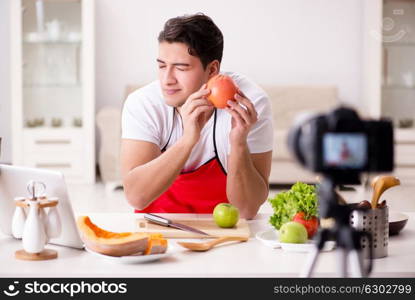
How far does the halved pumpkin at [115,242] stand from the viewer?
1601 mm

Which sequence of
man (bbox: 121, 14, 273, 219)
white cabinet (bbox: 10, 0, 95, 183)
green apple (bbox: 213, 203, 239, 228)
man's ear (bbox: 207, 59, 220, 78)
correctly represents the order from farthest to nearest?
1. white cabinet (bbox: 10, 0, 95, 183)
2. man's ear (bbox: 207, 59, 220, 78)
3. man (bbox: 121, 14, 273, 219)
4. green apple (bbox: 213, 203, 239, 228)

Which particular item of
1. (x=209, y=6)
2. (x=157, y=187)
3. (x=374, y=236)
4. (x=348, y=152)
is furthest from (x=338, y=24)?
(x=348, y=152)

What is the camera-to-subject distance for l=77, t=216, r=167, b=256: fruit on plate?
160 cm

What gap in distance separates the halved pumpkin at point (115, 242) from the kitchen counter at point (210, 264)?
3 cm

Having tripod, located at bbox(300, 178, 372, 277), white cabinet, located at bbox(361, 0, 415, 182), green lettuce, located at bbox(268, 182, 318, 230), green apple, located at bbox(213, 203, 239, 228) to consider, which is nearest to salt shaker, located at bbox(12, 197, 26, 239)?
green apple, located at bbox(213, 203, 239, 228)

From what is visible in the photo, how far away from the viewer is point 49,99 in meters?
6.28

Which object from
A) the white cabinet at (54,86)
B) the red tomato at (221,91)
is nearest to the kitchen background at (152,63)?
the white cabinet at (54,86)

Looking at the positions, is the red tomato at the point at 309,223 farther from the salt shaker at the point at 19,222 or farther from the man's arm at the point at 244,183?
the salt shaker at the point at 19,222

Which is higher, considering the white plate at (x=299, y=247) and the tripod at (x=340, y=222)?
the tripod at (x=340, y=222)

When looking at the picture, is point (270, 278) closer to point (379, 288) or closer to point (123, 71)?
point (379, 288)

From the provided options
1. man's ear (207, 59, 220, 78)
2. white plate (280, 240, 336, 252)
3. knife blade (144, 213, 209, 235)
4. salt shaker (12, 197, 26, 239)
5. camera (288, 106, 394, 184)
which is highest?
man's ear (207, 59, 220, 78)

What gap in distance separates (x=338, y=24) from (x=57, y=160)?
274 cm

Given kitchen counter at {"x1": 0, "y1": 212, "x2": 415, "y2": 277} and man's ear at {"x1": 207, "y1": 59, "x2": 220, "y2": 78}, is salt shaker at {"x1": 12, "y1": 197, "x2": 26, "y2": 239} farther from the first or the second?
man's ear at {"x1": 207, "y1": 59, "x2": 220, "y2": 78}

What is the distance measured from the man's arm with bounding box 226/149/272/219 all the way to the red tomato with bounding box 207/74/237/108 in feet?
0.69
